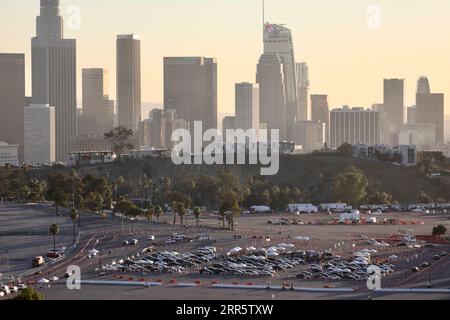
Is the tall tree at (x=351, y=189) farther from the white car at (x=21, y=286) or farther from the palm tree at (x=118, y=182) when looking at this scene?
the white car at (x=21, y=286)

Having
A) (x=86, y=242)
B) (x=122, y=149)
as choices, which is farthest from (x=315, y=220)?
(x=122, y=149)

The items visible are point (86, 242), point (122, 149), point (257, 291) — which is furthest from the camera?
point (122, 149)

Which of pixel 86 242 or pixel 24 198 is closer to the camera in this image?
pixel 86 242

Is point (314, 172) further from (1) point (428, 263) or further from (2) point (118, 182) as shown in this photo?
(1) point (428, 263)

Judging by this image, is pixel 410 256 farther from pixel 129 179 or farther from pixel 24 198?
pixel 129 179

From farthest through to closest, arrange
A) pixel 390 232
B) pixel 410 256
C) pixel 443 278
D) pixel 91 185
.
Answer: pixel 91 185, pixel 390 232, pixel 410 256, pixel 443 278

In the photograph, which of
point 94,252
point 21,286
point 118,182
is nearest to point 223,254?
point 94,252

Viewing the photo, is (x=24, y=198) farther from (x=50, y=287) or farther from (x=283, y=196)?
(x=50, y=287)

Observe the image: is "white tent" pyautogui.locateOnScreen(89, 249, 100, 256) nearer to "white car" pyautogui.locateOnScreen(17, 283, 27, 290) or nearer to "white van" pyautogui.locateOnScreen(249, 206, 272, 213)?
"white car" pyautogui.locateOnScreen(17, 283, 27, 290)
